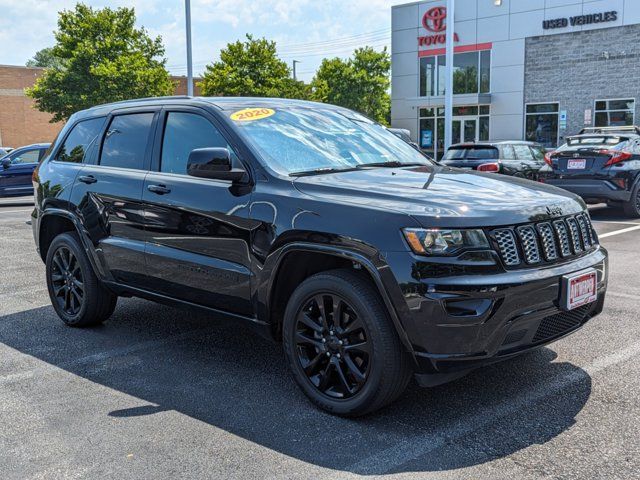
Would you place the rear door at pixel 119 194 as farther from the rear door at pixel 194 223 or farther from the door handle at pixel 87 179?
the rear door at pixel 194 223

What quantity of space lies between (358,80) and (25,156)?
27187mm

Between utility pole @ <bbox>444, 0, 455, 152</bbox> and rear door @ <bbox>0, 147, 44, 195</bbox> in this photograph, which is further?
utility pole @ <bbox>444, 0, 455, 152</bbox>

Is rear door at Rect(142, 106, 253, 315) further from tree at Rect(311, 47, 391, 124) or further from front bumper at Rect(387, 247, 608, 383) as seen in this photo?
tree at Rect(311, 47, 391, 124)

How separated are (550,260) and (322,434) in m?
1.52

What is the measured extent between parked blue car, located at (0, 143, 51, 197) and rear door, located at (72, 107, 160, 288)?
45.3ft

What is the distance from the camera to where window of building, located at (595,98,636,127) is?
2706 centimetres

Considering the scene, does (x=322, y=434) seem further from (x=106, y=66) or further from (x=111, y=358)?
(x=106, y=66)

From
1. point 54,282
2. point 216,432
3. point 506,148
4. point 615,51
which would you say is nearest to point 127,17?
point 615,51

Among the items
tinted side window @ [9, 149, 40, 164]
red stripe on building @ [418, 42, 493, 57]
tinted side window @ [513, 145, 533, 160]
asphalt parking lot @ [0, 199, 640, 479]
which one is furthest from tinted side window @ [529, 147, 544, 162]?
red stripe on building @ [418, 42, 493, 57]

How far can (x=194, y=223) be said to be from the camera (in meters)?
4.27

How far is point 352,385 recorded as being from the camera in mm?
3600

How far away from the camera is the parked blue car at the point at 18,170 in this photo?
1786 cm

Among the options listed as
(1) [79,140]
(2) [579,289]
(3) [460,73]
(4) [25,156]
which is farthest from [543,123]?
(2) [579,289]

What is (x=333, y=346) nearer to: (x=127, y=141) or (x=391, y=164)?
(x=391, y=164)
